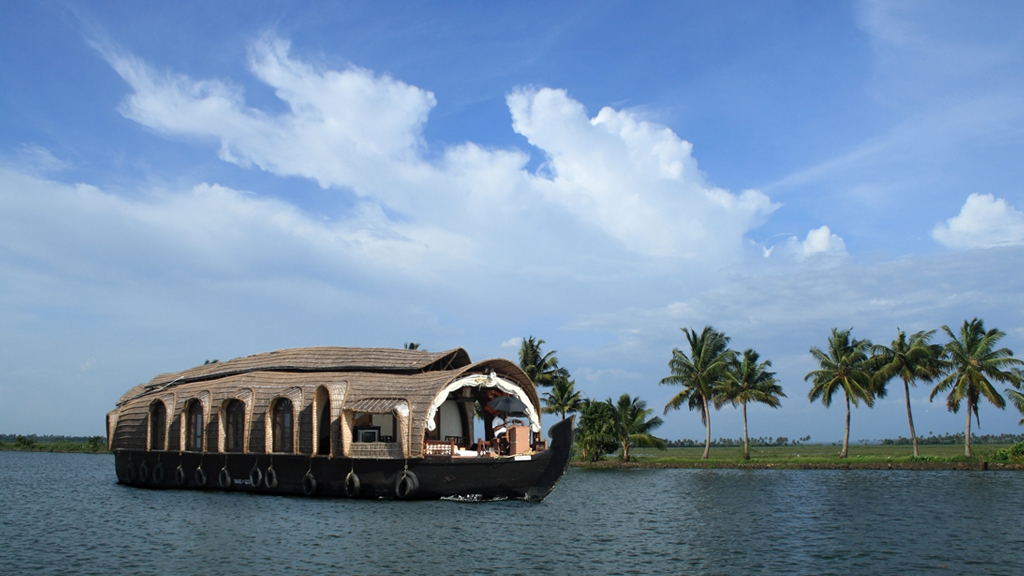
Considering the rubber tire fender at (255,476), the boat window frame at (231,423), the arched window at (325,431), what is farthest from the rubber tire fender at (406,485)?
the boat window frame at (231,423)

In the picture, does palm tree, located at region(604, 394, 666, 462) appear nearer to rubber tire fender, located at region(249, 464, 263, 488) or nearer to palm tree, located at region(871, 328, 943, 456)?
palm tree, located at region(871, 328, 943, 456)

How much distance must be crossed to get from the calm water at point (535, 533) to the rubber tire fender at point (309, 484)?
30cm

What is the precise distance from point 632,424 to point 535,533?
29970mm

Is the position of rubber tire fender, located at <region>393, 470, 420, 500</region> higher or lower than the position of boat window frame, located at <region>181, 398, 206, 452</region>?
lower

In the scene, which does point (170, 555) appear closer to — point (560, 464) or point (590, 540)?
point (590, 540)

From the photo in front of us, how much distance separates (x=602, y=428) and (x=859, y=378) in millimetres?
15888

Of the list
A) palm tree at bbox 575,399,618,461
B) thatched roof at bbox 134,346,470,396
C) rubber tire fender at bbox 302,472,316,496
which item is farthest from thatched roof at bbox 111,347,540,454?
palm tree at bbox 575,399,618,461

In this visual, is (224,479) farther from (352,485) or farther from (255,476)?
(352,485)

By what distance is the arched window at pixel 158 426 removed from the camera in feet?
99.0

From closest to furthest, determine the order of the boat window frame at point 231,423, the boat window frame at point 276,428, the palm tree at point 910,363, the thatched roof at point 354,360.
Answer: the boat window frame at point 276,428 < the thatched roof at point 354,360 < the boat window frame at point 231,423 < the palm tree at point 910,363

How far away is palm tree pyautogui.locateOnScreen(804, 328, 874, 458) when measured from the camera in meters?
42.6

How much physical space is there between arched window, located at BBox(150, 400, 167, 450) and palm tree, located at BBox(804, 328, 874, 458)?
36.7 m

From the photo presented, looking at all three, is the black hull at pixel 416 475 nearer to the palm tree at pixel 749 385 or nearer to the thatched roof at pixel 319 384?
the thatched roof at pixel 319 384

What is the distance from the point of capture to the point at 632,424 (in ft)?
152
